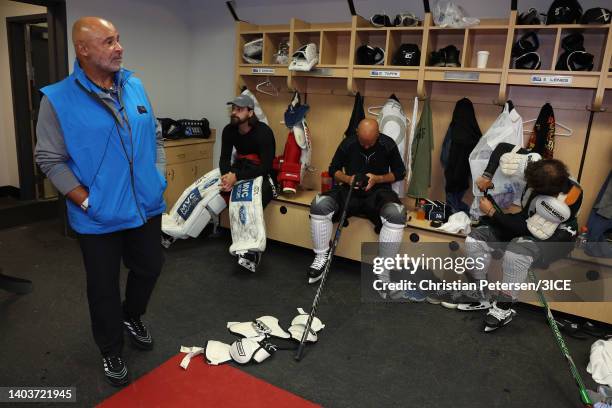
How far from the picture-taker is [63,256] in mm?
3480

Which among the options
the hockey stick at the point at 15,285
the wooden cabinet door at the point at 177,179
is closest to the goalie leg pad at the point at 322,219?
the wooden cabinet door at the point at 177,179

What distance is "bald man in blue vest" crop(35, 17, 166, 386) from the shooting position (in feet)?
5.65

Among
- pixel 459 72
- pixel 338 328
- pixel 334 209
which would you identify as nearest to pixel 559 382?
pixel 338 328

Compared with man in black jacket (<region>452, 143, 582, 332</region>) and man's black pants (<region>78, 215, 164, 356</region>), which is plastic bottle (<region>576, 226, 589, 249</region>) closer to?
man in black jacket (<region>452, 143, 582, 332</region>)

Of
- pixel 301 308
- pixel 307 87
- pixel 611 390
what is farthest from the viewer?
pixel 307 87

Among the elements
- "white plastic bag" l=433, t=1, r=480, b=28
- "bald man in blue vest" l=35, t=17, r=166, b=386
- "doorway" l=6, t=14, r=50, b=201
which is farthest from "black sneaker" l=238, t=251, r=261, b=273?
"doorway" l=6, t=14, r=50, b=201

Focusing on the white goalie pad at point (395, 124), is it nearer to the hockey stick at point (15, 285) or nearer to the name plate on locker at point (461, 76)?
the name plate on locker at point (461, 76)

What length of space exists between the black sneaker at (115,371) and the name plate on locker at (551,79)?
A: 282 cm

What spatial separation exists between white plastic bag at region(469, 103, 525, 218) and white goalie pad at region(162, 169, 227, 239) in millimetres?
1895

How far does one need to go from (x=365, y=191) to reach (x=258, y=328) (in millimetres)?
1264

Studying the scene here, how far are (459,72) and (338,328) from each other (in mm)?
1868

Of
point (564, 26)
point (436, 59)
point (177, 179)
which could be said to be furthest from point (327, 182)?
point (564, 26)

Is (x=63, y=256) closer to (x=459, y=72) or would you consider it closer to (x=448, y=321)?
(x=448, y=321)

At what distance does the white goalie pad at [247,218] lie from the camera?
327cm
